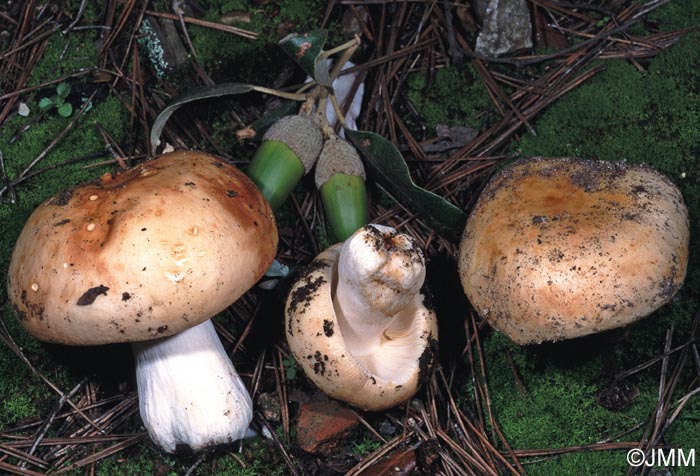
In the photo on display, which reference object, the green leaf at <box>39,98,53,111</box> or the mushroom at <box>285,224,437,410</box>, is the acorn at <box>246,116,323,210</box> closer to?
the mushroom at <box>285,224,437,410</box>

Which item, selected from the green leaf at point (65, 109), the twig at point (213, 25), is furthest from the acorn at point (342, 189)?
the green leaf at point (65, 109)

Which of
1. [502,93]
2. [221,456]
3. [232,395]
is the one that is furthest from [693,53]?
[221,456]

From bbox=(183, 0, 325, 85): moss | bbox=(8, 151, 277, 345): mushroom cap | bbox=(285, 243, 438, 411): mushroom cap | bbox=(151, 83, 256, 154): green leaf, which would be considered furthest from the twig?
bbox=(285, 243, 438, 411): mushroom cap

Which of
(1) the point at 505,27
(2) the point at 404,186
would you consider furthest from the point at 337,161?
(1) the point at 505,27

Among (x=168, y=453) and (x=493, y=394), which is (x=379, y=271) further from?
(x=168, y=453)

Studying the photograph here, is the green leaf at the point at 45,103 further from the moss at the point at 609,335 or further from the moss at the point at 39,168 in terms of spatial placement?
the moss at the point at 609,335

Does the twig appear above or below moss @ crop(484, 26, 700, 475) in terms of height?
above

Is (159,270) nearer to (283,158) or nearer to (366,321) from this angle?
(366,321)
